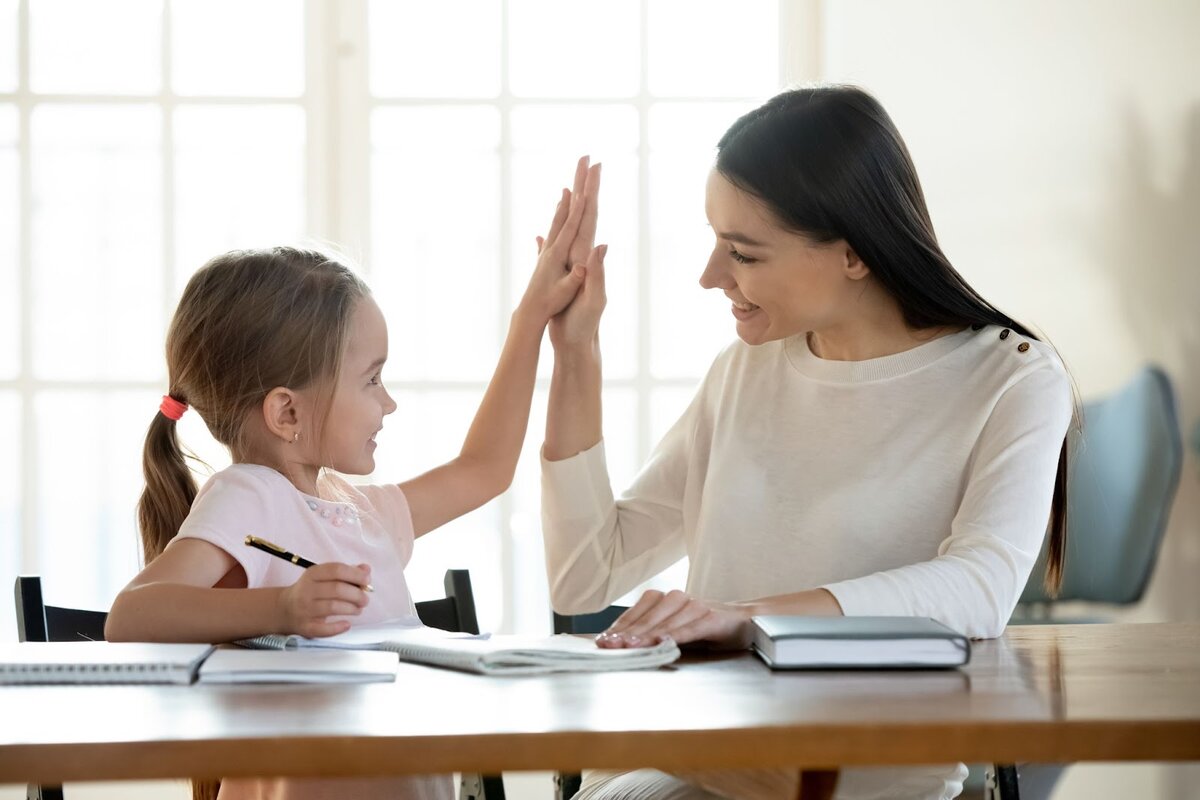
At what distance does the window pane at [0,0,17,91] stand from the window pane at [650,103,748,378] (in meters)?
1.65

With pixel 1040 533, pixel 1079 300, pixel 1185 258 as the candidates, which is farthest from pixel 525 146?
pixel 1040 533

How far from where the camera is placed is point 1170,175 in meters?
3.48

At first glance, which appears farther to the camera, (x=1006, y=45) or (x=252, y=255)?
(x=1006, y=45)

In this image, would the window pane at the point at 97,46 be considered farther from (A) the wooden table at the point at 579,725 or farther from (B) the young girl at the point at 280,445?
(A) the wooden table at the point at 579,725

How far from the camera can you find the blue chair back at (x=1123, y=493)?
2988 millimetres

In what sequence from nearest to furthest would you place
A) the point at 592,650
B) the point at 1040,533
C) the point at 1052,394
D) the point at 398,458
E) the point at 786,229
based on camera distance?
the point at 592,650 < the point at 1040,533 < the point at 1052,394 < the point at 786,229 < the point at 398,458

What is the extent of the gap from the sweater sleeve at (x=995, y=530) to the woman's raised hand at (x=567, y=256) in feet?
2.00

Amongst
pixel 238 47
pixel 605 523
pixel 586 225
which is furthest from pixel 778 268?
pixel 238 47

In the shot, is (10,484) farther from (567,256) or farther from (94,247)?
(567,256)

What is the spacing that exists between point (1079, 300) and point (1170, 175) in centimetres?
41

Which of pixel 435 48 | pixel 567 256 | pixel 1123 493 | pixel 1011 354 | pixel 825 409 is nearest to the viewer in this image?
pixel 1011 354

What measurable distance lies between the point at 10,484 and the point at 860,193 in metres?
2.51

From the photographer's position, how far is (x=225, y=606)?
1.30 meters

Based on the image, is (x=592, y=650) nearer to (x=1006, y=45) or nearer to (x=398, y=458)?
(x=398, y=458)
